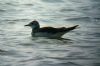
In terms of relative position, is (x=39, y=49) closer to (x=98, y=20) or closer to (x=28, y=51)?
(x=28, y=51)

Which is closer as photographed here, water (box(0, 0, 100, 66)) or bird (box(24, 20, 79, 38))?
water (box(0, 0, 100, 66))

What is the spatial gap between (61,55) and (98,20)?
634 cm

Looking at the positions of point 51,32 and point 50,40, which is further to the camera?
point 51,32

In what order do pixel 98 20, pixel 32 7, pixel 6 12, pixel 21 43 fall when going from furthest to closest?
1. pixel 32 7
2. pixel 6 12
3. pixel 98 20
4. pixel 21 43

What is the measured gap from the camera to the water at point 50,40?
13.1 meters

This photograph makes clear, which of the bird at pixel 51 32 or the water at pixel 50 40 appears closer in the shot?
the water at pixel 50 40

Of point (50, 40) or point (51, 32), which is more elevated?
point (51, 32)

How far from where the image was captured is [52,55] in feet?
44.8

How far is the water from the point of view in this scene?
43.1 ft

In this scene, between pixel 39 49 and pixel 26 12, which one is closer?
pixel 39 49

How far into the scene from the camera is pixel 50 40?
1612cm

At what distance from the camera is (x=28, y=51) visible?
14078mm

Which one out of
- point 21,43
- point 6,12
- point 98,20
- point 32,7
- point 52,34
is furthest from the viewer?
point 32,7

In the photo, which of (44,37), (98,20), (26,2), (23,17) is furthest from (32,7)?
(44,37)
